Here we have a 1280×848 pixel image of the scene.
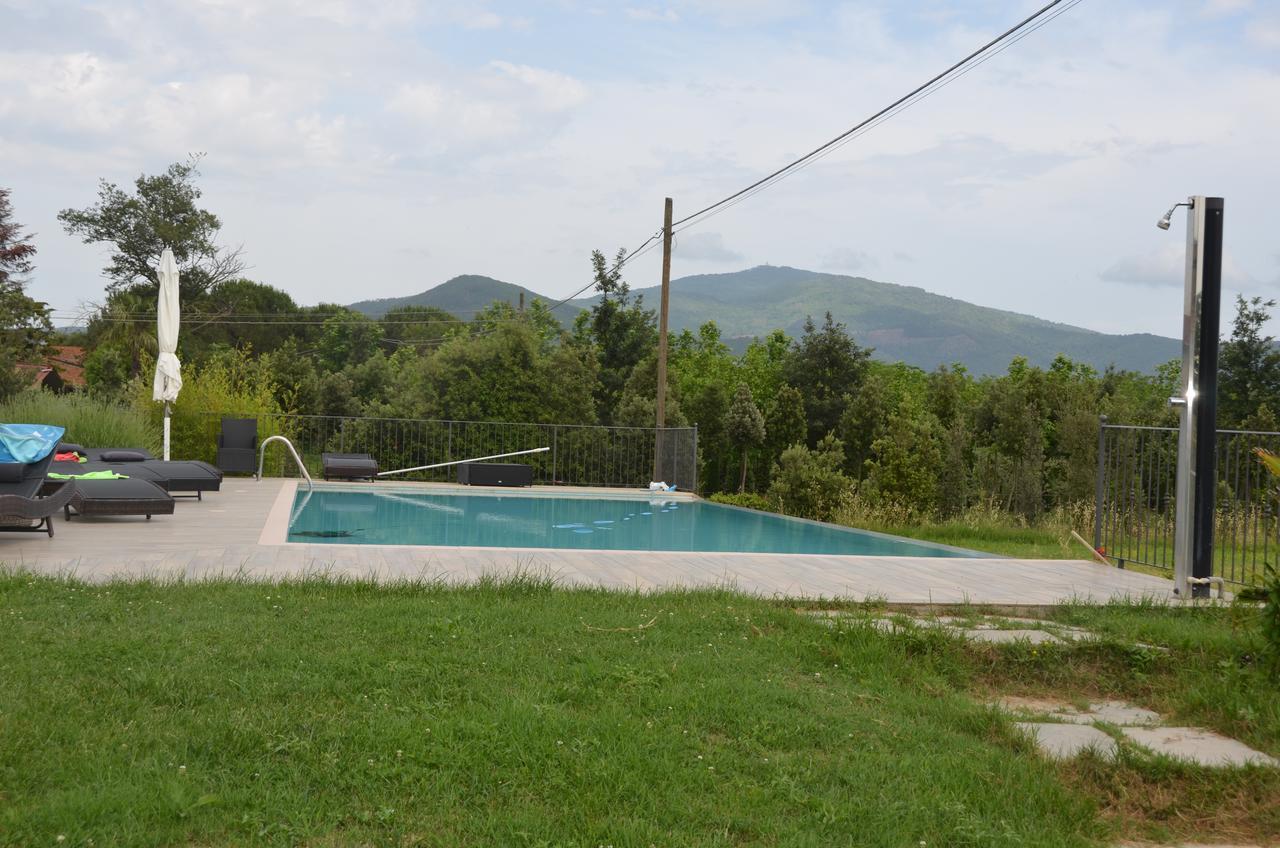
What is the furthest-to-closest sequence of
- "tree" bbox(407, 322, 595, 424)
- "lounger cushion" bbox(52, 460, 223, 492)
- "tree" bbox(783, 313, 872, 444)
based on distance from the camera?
"tree" bbox(783, 313, 872, 444)
"tree" bbox(407, 322, 595, 424)
"lounger cushion" bbox(52, 460, 223, 492)

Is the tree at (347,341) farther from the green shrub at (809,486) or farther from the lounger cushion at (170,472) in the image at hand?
the lounger cushion at (170,472)

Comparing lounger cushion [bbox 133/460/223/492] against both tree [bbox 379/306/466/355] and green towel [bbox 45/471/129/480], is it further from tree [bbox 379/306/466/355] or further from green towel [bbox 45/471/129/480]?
tree [bbox 379/306/466/355]

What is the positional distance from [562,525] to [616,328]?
51.8 feet

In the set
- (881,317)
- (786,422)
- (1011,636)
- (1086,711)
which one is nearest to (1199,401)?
(1011,636)

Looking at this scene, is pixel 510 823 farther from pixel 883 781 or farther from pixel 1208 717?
pixel 1208 717

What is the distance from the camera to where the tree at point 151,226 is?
3872 cm

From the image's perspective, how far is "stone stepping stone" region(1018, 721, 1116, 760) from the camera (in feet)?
11.5

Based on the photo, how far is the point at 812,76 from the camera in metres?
14.0

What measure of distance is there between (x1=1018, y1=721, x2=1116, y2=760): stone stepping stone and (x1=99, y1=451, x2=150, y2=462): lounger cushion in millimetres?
10853

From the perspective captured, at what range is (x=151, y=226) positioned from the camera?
38875 mm

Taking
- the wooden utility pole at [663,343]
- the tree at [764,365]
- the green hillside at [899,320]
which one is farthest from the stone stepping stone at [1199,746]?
the green hillside at [899,320]

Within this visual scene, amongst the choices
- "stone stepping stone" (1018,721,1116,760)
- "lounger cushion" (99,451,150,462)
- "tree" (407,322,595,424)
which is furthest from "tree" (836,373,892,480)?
"stone stepping stone" (1018,721,1116,760)

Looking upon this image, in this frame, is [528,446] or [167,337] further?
[528,446]

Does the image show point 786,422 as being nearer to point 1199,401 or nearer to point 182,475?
point 182,475
